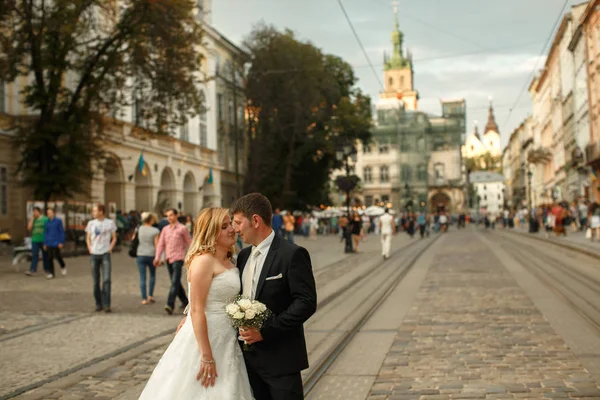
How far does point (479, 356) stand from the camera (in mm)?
7547

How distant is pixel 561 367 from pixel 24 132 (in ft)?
75.6

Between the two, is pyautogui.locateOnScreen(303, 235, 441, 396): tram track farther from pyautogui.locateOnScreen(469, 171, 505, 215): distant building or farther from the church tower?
pyautogui.locateOnScreen(469, 171, 505, 215): distant building

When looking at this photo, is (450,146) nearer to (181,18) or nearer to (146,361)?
(181,18)

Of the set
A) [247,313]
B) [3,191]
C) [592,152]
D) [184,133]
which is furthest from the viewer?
[592,152]

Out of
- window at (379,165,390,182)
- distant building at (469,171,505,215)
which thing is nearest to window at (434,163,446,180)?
window at (379,165,390,182)

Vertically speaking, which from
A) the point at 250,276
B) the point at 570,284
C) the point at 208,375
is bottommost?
the point at 570,284

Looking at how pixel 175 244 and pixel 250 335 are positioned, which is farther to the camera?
pixel 175 244

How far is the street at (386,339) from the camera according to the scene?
21.1ft

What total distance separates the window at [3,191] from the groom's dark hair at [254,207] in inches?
1107

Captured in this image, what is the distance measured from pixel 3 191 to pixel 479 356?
26.2m

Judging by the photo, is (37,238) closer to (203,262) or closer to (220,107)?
(203,262)

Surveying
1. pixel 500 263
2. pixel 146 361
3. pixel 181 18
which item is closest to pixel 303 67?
pixel 181 18

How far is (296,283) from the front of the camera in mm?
3750

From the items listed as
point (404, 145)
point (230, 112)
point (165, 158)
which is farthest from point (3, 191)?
point (404, 145)
